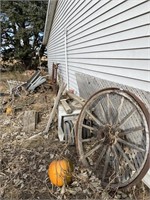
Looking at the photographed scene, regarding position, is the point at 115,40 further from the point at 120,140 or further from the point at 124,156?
the point at 124,156

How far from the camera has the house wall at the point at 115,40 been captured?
117 inches

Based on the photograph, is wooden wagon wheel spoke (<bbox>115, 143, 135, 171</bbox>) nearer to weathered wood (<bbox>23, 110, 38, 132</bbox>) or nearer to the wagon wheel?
the wagon wheel

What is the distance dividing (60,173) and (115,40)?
206 cm

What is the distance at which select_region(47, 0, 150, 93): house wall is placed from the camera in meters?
2.97

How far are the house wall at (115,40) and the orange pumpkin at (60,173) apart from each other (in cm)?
136

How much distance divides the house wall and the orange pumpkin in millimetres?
1363

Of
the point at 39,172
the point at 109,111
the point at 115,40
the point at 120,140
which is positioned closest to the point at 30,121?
the point at 39,172

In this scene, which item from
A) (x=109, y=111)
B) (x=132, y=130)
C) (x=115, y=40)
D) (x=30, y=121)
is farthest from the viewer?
(x=30, y=121)

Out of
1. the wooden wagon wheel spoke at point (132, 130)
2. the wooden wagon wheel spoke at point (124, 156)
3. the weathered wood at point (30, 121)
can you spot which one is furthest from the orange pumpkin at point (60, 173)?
the weathered wood at point (30, 121)

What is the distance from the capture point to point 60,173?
313 cm

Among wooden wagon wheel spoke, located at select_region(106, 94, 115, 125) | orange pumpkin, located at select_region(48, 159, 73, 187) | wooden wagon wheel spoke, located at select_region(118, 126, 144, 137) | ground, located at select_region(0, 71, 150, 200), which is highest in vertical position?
wooden wagon wheel spoke, located at select_region(106, 94, 115, 125)

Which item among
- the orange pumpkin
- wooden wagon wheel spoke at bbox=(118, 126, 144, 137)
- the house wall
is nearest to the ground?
the orange pumpkin

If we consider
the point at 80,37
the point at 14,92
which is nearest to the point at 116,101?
the point at 80,37

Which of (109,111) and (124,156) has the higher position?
(109,111)
